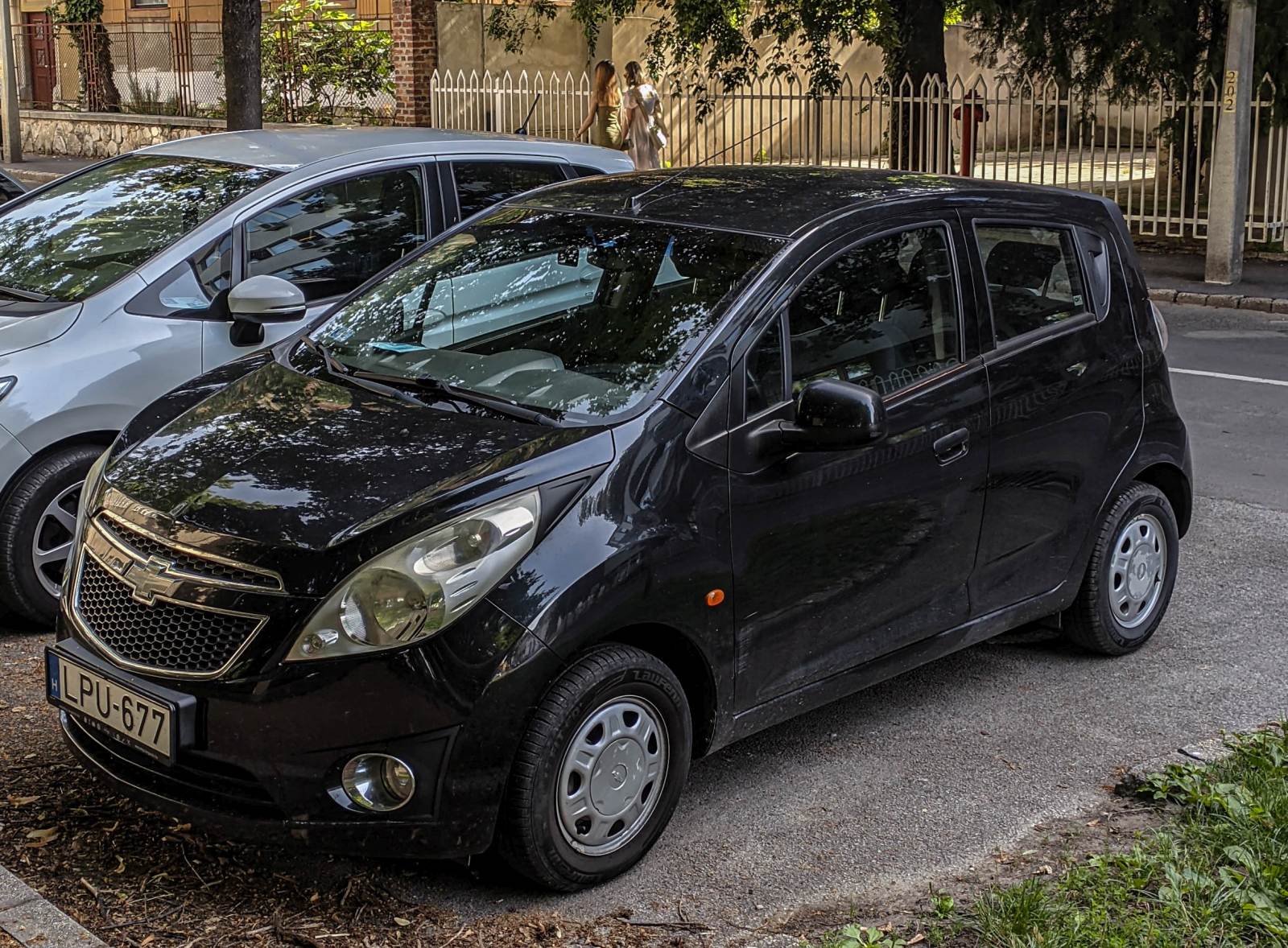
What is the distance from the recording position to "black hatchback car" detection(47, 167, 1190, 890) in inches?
146

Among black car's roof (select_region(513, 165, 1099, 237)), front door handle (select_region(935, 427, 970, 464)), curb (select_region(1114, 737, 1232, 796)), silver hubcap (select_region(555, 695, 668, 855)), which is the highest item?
black car's roof (select_region(513, 165, 1099, 237))

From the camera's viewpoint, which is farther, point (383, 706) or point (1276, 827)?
point (1276, 827)

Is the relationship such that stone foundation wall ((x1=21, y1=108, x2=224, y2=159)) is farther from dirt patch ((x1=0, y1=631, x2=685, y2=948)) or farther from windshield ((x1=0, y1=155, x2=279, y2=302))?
dirt patch ((x1=0, y1=631, x2=685, y2=948))

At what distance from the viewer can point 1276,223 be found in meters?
16.5

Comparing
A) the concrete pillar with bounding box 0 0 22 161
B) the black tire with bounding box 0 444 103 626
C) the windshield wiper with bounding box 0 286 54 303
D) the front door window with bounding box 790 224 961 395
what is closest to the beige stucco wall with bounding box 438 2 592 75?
the concrete pillar with bounding box 0 0 22 161

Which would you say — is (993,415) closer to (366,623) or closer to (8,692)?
(366,623)

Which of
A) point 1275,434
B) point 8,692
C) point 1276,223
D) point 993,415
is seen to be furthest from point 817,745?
point 1276,223

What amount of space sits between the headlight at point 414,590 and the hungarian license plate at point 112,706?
1.31ft

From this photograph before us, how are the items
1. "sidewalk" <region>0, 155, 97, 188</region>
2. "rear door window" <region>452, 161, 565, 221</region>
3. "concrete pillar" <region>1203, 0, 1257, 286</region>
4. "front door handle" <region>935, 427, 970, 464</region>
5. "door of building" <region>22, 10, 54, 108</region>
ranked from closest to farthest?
"front door handle" <region>935, 427, 970, 464</region>
"rear door window" <region>452, 161, 565, 221</region>
"concrete pillar" <region>1203, 0, 1257, 286</region>
"sidewalk" <region>0, 155, 97, 188</region>
"door of building" <region>22, 10, 54, 108</region>

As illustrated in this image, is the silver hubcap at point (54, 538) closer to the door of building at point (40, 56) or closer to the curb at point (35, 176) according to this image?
the curb at point (35, 176)

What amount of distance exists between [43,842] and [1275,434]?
7.38 meters

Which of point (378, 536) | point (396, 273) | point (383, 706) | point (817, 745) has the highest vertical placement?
point (396, 273)

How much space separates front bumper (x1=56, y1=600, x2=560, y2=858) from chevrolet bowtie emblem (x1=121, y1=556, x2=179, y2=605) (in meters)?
0.26

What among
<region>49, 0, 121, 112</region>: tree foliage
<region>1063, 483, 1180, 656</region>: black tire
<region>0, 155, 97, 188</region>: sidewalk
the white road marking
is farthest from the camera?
<region>49, 0, 121, 112</region>: tree foliage
